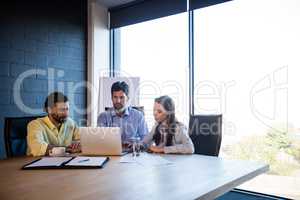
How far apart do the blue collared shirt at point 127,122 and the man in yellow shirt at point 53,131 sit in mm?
480

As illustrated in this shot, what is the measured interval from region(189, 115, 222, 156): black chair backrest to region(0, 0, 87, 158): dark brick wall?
2.08 meters

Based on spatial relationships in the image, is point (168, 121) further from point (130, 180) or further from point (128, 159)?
point (130, 180)

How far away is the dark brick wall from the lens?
129 inches

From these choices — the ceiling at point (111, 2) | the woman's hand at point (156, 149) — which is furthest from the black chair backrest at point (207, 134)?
the ceiling at point (111, 2)

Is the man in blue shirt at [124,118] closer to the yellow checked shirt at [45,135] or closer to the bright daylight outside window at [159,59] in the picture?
the yellow checked shirt at [45,135]

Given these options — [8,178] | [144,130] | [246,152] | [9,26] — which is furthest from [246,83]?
[9,26]

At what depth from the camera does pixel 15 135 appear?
2.26 m

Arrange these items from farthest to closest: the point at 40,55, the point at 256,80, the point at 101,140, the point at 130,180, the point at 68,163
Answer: the point at 40,55 → the point at 256,80 → the point at 101,140 → the point at 68,163 → the point at 130,180

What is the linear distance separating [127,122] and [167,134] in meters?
0.76

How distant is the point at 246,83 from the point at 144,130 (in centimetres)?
128

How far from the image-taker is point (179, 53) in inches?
147

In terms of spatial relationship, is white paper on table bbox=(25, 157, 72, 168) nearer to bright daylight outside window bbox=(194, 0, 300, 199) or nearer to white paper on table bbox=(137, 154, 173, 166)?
white paper on table bbox=(137, 154, 173, 166)

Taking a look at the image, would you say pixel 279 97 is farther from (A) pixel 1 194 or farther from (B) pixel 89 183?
(A) pixel 1 194

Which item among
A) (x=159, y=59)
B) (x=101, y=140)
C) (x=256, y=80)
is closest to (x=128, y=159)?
(x=101, y=140)
